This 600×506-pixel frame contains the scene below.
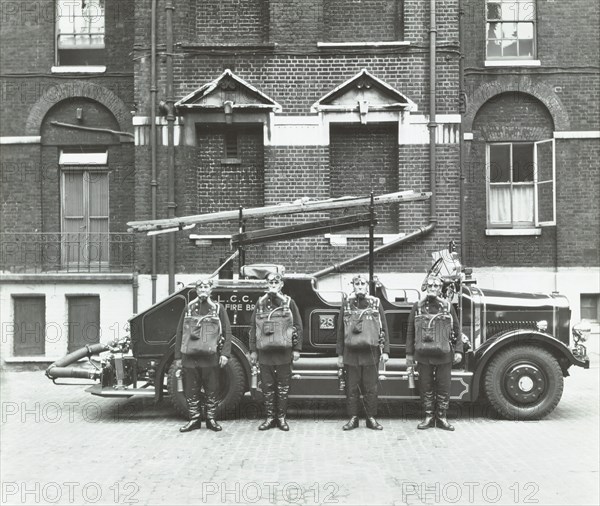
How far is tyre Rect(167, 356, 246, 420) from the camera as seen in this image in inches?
387

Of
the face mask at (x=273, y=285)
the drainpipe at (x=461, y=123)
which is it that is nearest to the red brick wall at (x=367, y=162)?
the drainpipe at (x=461, y=123)

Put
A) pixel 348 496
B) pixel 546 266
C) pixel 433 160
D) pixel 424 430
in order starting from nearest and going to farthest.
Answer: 1. pixel 348 496
2. pixel 424 430
3. pixel 433 160
4. pixel 546 266

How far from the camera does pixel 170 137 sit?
48.1 feet

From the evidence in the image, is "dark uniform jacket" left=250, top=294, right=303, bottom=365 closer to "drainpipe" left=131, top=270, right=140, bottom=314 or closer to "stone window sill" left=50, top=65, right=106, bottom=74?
"drainpipe" left=131, top=270, right=140, bottom=314

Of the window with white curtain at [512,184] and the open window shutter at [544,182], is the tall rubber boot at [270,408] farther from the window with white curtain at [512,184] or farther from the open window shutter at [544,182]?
the open window shutter at [544,182]

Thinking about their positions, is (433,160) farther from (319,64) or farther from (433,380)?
(433,380)

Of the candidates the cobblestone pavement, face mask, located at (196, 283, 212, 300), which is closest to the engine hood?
the cobblestone pavement

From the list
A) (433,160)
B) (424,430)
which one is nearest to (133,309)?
(433,160)

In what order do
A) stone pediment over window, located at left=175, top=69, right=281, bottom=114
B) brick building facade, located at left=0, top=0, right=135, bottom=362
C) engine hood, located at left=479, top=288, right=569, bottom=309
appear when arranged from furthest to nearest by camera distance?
brick building facade, located at left=0, top=0, right=135, bottom=362 → stone pediment over window, located at left=175, top=69, right=281, bottom=114 → engine hood, located at left=479, top=288, right=569, bottom=309

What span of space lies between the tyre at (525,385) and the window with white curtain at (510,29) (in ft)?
26.3

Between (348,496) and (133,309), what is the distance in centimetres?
882

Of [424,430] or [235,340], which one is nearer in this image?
[424,430]

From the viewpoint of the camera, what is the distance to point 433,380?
959cm

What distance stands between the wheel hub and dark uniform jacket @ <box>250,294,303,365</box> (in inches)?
105
